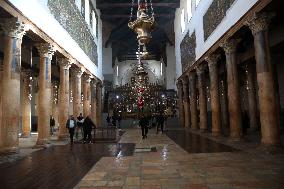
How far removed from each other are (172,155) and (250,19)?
18.5ft

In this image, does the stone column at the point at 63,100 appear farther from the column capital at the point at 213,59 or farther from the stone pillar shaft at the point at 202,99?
the stone pillar shaft at the point at 202,99

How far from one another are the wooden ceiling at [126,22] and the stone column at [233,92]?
48.6 feet

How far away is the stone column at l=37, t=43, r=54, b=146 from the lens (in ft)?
40.7

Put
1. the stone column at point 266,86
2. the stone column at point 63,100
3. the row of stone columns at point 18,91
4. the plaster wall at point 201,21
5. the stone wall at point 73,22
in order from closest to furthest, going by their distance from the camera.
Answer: the stone column at point 266,86 < the row of stone columns at point 18,91 < the plaster wall at point 201,21 < the stone wall at point 73,22 < the stone column at point 63,100

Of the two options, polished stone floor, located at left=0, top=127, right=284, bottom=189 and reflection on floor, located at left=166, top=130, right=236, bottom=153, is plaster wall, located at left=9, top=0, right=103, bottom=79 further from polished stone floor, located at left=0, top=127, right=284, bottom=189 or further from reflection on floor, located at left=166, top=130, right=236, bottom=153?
reflection on floor, located at left=166, top=130, right=236, bottom=153

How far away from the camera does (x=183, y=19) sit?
25.0 meters

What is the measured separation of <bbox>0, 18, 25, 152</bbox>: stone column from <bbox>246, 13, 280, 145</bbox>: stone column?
8427 mm

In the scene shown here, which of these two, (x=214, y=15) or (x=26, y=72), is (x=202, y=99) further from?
(x=26, y=72)

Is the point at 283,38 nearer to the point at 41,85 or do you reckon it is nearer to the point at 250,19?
the point at 250,19

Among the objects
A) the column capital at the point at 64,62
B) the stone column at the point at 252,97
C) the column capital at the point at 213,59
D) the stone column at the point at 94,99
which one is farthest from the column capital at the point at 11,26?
the stone column at the point at 94,99

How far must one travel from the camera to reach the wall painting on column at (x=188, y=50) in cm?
2054

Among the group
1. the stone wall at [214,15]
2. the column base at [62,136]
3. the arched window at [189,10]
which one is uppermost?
the arched window at [189,10]

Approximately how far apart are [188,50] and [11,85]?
619 inches

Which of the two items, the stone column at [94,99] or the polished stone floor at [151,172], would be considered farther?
the stone column at [94,99]
